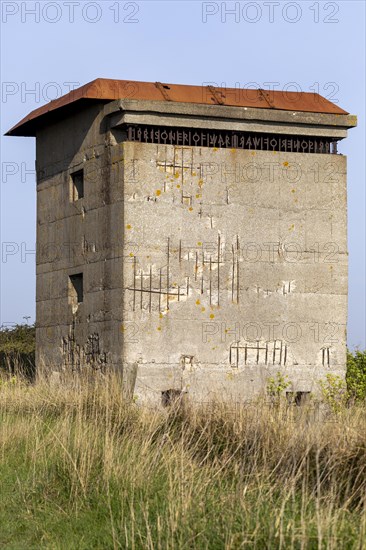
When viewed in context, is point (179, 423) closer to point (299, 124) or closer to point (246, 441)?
point (246, 441)

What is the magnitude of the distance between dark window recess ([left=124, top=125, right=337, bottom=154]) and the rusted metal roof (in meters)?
0.42

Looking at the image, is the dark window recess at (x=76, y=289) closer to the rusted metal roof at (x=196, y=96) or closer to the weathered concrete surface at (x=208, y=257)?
the weathered concrete surface at (x=208, y=257)

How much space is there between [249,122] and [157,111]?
147 centimetres

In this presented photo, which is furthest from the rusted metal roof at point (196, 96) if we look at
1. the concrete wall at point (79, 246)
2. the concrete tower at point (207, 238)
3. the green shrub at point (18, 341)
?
the green shrub at point (18, 341)

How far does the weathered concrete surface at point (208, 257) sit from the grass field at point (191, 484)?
8.63 feet

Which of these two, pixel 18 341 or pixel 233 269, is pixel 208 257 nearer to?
pixel 233 269

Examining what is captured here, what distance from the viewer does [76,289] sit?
15.5 meters

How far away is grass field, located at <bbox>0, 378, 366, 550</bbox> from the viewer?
20.2ft

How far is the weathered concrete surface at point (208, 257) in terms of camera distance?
535 inches

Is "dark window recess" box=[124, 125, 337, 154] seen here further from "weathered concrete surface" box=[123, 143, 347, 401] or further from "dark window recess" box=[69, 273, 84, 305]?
"dark window recess" box=[69, 273, 84, 305]

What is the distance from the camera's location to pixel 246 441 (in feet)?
29.7

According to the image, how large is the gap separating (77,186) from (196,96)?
2506 mm

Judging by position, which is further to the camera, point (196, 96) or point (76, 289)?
point (76, 289)

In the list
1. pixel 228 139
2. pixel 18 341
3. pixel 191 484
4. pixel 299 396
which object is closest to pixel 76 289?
pixel 228 139
